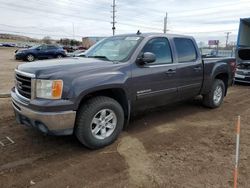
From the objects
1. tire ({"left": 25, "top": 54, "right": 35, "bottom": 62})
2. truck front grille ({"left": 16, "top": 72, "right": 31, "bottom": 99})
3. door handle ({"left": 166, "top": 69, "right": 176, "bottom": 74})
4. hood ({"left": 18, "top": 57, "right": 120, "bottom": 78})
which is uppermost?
hood ({"left": 18, "top": 57, "right": 120, "bottom": 78})

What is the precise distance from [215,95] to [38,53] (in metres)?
19.3

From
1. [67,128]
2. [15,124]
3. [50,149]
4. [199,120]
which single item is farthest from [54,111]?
[199,120]

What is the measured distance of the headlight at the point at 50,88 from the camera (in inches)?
146

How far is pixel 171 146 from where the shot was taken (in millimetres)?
4508

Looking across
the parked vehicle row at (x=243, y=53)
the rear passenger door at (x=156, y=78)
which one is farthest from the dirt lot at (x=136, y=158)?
the parked vehicle row at (x=243, y=53)

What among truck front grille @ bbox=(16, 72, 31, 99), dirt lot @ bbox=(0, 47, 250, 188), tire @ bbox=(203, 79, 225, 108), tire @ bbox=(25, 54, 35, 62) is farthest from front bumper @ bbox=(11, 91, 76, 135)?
tire @ bbox=(25, 54, 35, 62)

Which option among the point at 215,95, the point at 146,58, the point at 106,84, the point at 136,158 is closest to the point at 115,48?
the point at 146,58

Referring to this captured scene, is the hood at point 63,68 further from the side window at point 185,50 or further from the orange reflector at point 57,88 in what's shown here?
the side window at point 185,50

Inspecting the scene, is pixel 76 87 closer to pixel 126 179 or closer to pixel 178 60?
pixel 126 179

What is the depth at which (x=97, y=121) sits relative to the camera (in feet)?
14.0

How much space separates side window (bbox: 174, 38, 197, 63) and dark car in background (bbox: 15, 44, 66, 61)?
19.2 m

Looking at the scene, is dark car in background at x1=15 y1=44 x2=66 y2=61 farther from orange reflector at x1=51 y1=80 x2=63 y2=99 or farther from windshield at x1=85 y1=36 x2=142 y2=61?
orange reflector at x1=51 y1=80 x2=63 y2=99

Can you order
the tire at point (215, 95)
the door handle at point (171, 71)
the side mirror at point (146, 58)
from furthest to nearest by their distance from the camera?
1. the tire at point (215, 95)
2. the door handle at point (171, 71)
3. the side mirror at point (146, 58)

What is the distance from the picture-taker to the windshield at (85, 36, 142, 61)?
4.84 meters
